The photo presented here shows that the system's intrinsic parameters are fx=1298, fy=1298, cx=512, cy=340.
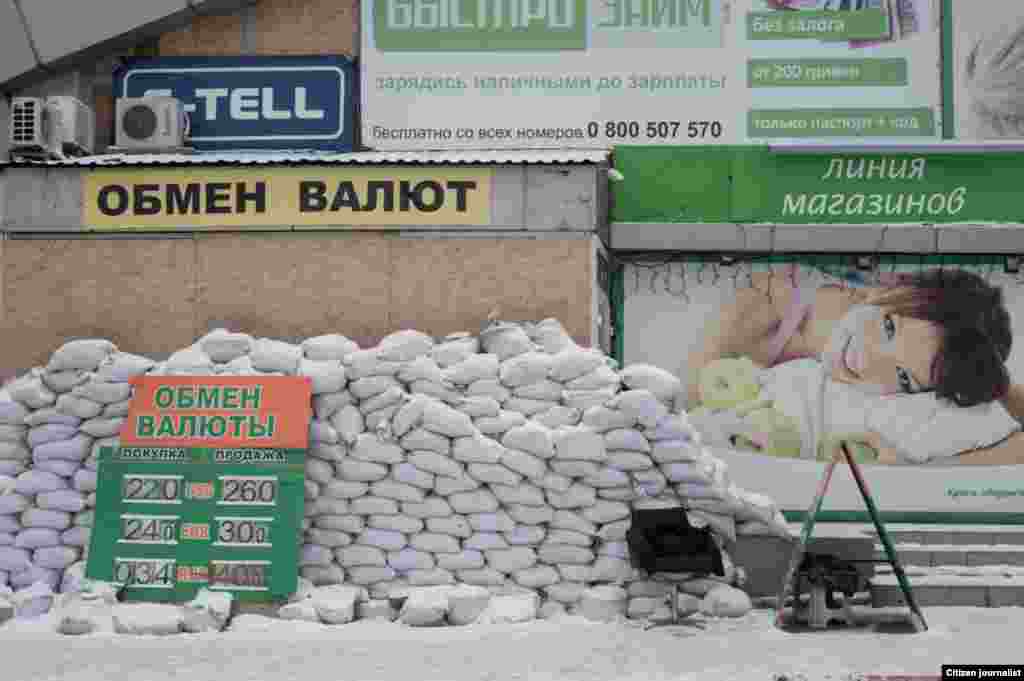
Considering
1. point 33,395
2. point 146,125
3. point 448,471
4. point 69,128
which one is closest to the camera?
point 448,471

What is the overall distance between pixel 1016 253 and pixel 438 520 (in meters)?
5.78

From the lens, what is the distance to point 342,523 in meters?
8.88

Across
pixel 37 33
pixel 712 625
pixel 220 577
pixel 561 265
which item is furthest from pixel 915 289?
pixel 37 33

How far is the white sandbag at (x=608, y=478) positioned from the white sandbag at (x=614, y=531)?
0.26 metres

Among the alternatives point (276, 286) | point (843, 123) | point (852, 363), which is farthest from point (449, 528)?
point (843, 123)

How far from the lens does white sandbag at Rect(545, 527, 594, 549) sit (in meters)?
8.83

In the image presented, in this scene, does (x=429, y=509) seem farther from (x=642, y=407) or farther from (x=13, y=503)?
(x=13, y=503)

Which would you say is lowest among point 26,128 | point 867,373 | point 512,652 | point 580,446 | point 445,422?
point 512,652

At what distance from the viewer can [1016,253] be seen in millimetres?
11250

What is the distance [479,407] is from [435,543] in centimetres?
98

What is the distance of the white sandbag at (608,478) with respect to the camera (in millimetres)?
8875

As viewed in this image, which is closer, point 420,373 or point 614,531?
point 614,531

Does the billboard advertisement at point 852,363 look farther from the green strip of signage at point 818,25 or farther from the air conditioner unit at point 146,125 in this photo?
the air conditioner unit at point 146,125

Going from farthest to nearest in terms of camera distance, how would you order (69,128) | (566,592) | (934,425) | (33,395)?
(934,425)
(69,128)
(33,395)
(566,592)
